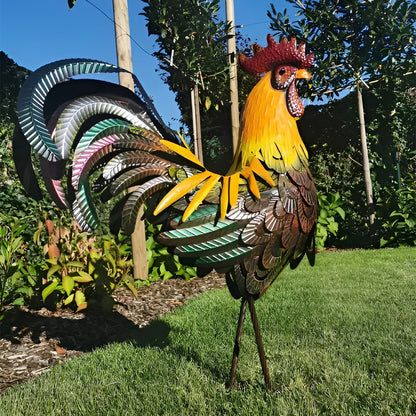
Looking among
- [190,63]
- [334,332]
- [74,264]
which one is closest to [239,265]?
[334,332]

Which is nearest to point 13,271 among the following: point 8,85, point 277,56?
point 277,56

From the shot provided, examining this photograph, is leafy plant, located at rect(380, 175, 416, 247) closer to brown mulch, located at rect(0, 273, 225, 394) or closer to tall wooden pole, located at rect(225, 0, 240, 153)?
tall wooden pole, located at rect(225, 0, 240, 153)

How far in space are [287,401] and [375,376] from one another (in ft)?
2.37

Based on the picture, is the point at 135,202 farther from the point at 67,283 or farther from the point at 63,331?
the point at 63,331

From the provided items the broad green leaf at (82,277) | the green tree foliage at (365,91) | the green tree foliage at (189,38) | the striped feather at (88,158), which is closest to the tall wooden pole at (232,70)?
the green tree foliage at (189,38)

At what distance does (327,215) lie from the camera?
7.71 meters

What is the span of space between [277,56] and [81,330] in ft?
10.5

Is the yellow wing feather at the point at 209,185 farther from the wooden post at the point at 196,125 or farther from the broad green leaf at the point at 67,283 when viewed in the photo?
the wooden post at the point at 196,125

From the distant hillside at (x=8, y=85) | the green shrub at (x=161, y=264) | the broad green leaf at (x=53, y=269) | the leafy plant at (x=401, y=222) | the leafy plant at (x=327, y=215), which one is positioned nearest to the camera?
the broad green leaf at (x=53, y=269)

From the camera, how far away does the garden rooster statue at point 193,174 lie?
207 cm

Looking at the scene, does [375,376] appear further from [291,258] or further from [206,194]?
[206,194]

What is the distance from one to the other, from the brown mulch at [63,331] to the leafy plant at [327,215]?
3.54 meters

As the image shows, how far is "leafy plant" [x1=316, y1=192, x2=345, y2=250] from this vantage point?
749cm

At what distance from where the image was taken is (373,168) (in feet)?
27.1
